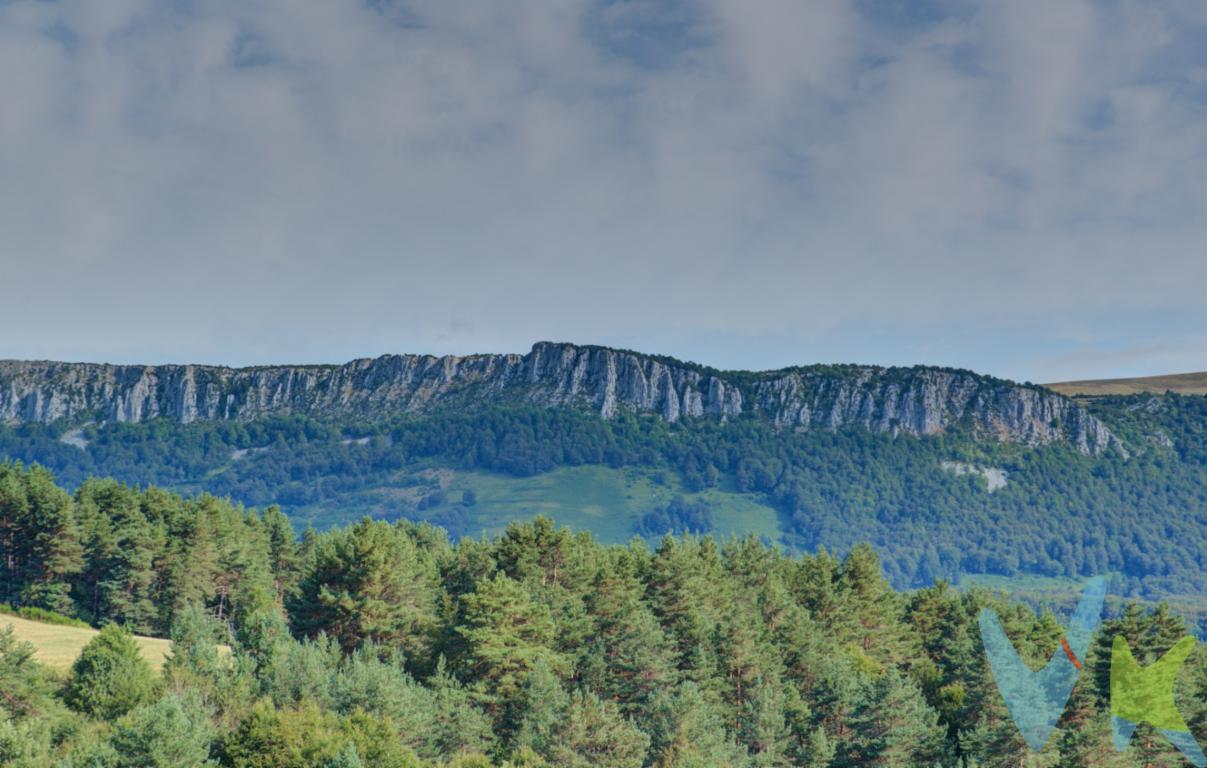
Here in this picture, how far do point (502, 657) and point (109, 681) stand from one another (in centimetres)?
2307

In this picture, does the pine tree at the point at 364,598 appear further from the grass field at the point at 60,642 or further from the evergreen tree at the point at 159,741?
the evergreen tree at the point at 159,741

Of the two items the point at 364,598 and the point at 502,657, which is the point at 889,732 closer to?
the point at 502,657

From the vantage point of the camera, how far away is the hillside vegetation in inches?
1932

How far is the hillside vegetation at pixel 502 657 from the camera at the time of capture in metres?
49.1

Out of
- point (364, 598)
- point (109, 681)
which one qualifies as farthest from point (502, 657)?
point (109, 681)

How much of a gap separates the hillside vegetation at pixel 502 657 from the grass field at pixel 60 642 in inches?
164

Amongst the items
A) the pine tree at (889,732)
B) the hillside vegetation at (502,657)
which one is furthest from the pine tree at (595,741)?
the pine tree at (889,732)

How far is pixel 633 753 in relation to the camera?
5544 cm

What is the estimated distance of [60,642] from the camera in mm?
74562

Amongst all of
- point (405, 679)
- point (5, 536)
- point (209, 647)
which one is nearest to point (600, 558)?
point (405, 679)

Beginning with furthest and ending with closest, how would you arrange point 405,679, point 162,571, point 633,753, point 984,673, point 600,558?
point 162,571
point 600,558
point 984,673
point 405,679
point 633,753

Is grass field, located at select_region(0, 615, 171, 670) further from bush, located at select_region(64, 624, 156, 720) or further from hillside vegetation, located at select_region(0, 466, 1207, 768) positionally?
bush, located at select_region(64, 624, 156, 720)

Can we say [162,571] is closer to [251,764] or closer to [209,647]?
[209,647]

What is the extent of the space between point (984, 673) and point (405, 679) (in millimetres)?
38333
